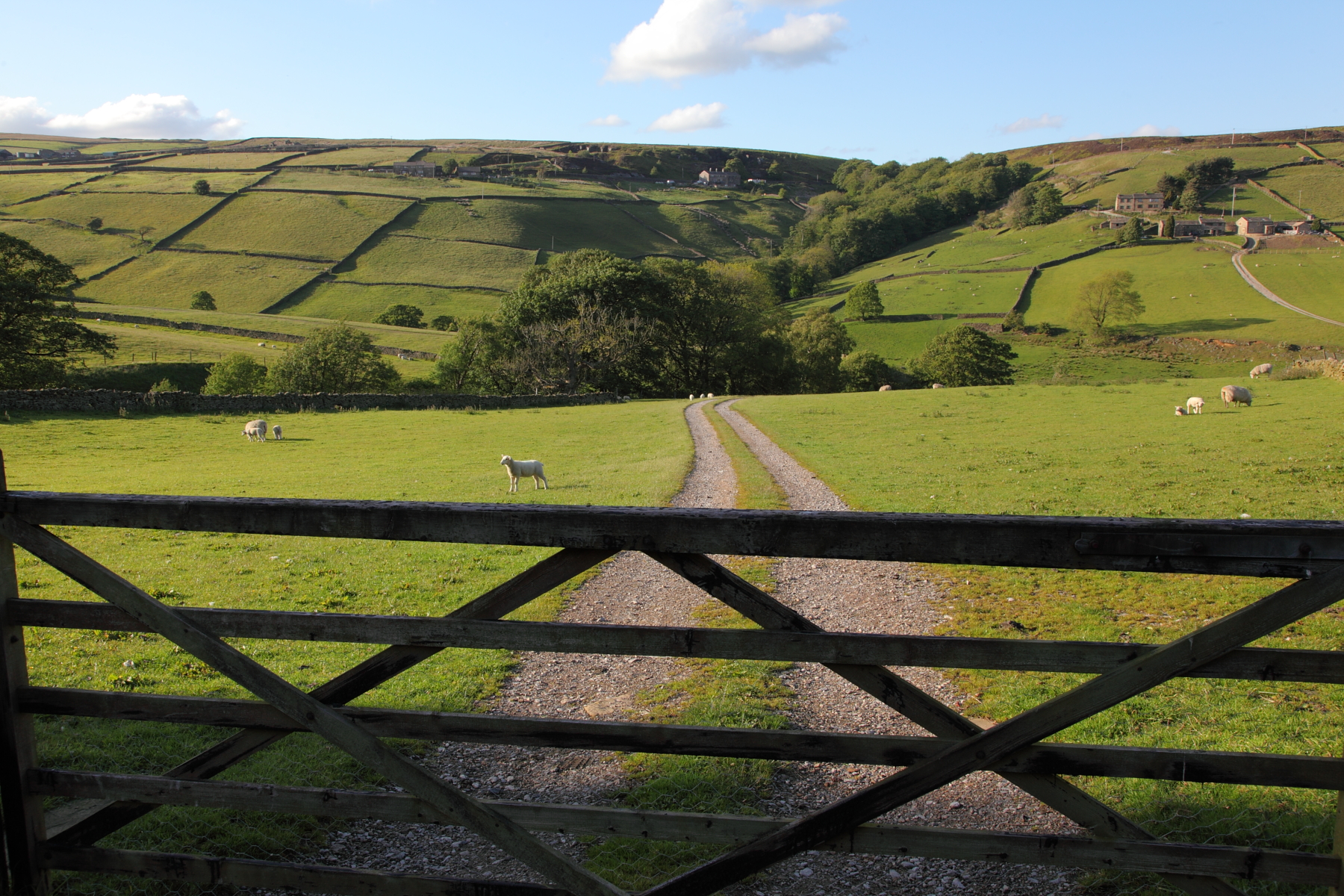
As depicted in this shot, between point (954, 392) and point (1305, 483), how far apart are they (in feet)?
98.7

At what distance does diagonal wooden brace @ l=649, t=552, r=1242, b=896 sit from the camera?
3330mm

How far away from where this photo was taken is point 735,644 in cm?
339

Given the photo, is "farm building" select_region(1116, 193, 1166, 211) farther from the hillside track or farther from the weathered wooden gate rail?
the weathered wooden gate rail

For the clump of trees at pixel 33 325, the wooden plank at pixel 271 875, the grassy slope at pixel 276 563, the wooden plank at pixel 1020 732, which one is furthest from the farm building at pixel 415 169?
the wooden plank at pixel 1020 732

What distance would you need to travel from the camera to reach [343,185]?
15050 cm

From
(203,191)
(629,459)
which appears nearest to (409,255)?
(203,191)

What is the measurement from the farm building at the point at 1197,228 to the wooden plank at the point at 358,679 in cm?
16120

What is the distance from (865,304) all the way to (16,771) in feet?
358

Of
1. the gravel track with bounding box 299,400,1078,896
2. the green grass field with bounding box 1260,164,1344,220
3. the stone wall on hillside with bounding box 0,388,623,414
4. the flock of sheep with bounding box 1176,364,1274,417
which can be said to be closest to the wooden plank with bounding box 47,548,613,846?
the gravel track with bounding box 299,400,1078,896

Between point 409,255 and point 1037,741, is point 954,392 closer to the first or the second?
point 1037,741

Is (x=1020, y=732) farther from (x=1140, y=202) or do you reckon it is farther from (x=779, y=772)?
(x=1140, y=202)

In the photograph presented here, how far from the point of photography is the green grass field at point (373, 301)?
9906 centimetres

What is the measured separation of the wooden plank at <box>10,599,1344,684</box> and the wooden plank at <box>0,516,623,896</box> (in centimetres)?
14

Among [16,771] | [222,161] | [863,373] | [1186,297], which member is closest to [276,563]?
[16,771]
